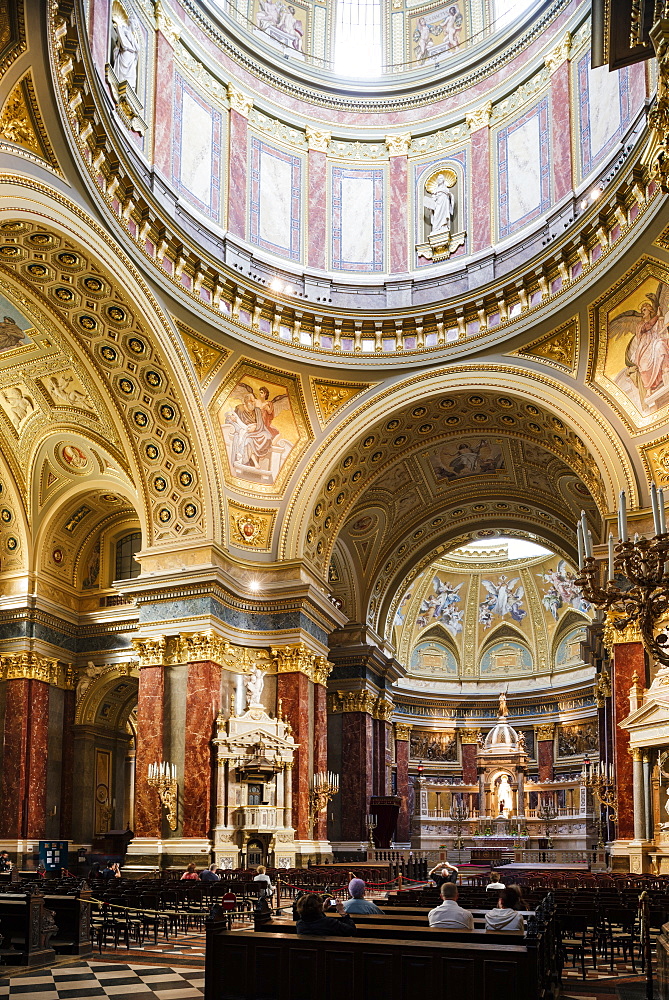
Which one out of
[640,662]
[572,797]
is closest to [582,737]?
[572,797]

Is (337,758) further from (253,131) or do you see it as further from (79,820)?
(253,131)

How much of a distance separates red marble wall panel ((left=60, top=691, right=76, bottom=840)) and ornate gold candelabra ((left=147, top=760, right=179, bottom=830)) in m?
5.37

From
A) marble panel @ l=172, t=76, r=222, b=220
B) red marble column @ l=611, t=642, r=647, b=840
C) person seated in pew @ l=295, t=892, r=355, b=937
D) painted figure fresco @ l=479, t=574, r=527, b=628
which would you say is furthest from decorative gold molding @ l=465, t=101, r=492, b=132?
person seated in pew @ l=295, t=892, r=355, b=937

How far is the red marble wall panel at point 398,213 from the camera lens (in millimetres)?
24859

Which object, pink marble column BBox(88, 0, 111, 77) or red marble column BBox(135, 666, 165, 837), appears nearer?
pink marble column BBox(88, 0, 111, 77)

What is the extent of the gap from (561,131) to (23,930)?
799 inches

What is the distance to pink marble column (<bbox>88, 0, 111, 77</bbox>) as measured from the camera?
16859 mm

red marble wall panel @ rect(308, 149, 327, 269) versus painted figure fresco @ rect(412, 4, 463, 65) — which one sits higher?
painted figure fresco @ rect(412, 4, 463, 65)

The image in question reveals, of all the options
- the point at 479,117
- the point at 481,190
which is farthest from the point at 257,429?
the point at 479,117

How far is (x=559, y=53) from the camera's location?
73.5 ft

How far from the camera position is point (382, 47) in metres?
26.9

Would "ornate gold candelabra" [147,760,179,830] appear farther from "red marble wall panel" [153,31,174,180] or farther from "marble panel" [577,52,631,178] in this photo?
"marble panel" [577,52,631,178]

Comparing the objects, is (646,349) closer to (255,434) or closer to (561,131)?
(561,131)

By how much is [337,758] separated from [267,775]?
293 inches
